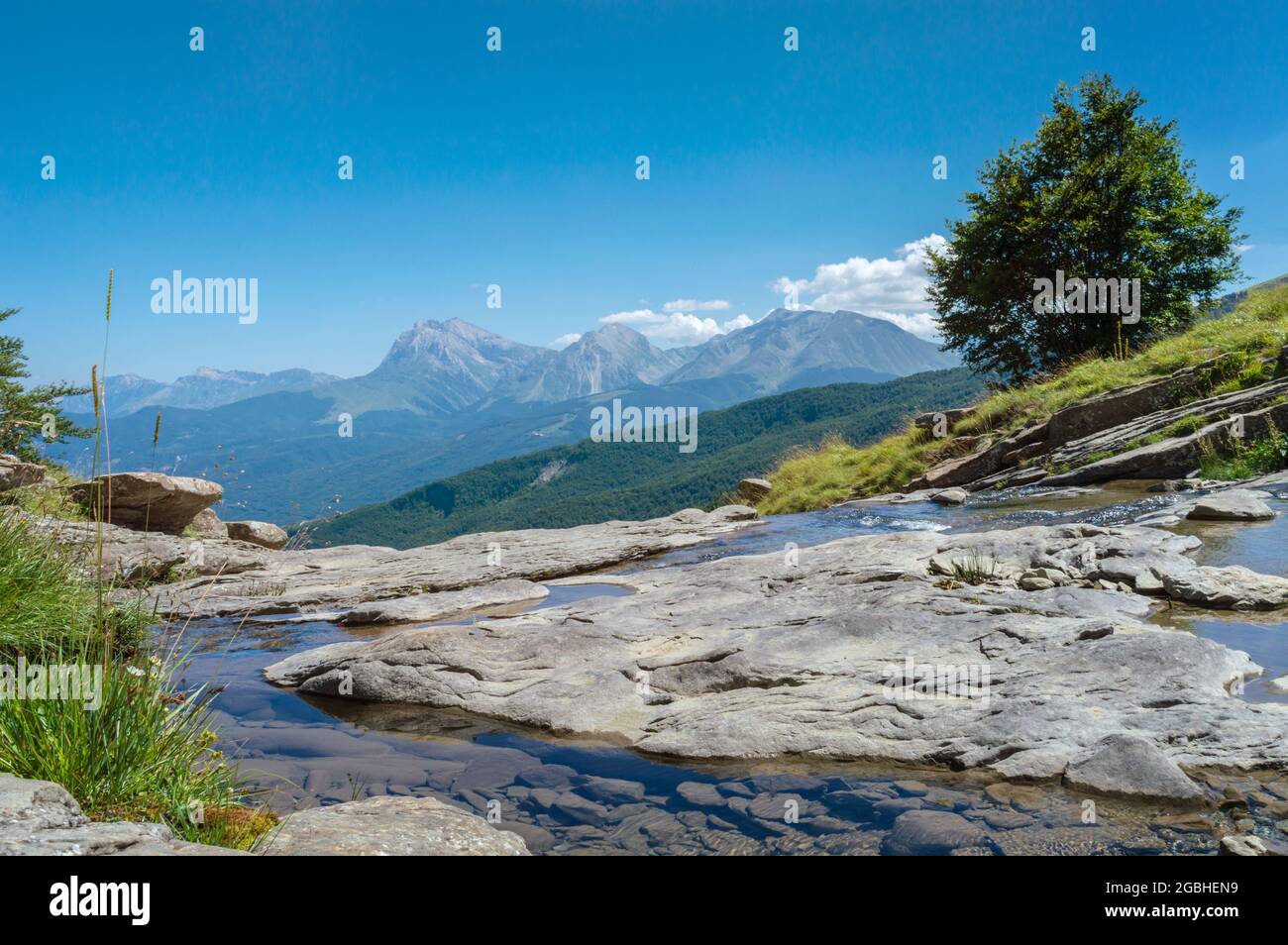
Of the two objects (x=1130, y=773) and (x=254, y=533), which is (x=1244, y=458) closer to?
(x=1130, y=773)

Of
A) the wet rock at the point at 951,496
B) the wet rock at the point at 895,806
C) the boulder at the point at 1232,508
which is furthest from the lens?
the wet rock at the point at 951,496

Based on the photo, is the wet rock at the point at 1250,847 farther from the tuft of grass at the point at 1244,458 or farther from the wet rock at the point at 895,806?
the tuft of grass at the point at 1244,458

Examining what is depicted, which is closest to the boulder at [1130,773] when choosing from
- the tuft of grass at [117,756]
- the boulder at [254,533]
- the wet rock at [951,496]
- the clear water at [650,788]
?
the clear water at [650,788]

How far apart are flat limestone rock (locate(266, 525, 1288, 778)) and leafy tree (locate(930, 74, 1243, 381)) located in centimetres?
2415

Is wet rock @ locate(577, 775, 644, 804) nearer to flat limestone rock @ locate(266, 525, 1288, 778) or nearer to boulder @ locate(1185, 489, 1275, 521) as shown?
flat limestone rock @ locate(266, 525, 1288, 778)

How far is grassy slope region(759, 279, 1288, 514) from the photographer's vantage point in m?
19.9

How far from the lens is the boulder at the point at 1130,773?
4996mm

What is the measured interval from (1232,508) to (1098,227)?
70.8ft

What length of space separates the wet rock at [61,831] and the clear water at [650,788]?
1.99 metres

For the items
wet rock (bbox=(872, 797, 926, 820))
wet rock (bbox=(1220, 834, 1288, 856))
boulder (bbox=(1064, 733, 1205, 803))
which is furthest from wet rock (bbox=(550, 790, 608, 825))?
wet rock (bbox=(1220, 834, 1288, 856))

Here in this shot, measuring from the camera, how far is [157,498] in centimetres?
1942

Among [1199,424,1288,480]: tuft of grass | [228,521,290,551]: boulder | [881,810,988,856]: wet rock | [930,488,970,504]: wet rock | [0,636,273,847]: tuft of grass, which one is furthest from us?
[228,521,290,551]: boulder

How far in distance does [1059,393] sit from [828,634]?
19.6m
